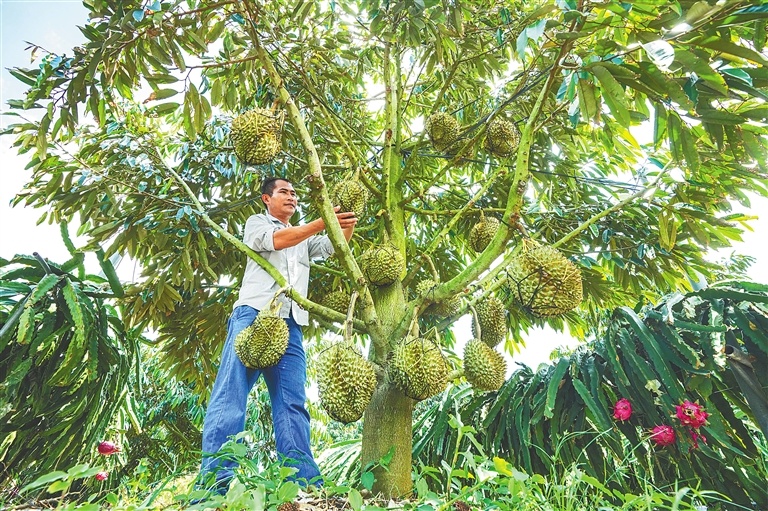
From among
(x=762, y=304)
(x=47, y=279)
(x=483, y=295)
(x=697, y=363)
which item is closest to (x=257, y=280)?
(x=47, y=279)

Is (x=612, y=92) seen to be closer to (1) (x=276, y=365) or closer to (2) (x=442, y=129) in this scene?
(2) (x=442, y=129)

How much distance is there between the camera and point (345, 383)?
1.80 meters

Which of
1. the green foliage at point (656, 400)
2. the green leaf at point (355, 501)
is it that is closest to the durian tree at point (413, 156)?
the green foliage at point (656, 400)

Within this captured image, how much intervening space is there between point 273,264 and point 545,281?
140cm

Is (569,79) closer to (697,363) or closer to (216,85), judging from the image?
(697,363)

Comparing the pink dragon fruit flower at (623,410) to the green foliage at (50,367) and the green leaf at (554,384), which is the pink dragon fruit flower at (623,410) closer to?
the green leaf at (554,384)

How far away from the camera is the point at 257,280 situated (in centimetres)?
257

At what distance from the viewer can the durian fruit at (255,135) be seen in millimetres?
2010

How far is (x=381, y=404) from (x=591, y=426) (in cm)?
84

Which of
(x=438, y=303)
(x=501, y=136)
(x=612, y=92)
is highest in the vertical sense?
(x=501, y=136)

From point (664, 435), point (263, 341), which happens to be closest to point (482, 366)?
point (664, 435)

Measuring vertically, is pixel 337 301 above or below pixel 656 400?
above

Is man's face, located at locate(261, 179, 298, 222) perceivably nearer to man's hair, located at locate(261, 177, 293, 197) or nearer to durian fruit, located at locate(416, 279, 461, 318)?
man's hair, located at locate(261, 177, 293, 197)

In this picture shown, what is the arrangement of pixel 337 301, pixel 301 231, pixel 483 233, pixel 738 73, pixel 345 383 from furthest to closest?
pixel 483 233, pixel 337 301, pixel 301 231, pixel 345 383, pixel 738 73
